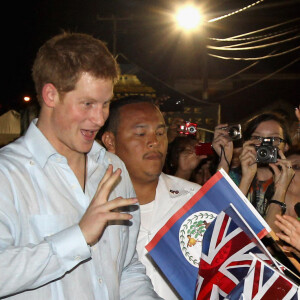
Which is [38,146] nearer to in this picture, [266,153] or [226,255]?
[226,255]

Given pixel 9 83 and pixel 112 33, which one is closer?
pixel 112 33

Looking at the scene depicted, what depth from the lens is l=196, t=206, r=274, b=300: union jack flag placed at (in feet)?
6.16

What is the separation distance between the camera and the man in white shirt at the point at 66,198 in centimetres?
192

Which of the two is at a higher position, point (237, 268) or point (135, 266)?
point (135, 266)

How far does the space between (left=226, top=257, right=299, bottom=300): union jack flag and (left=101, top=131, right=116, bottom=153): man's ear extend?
6.69 ft

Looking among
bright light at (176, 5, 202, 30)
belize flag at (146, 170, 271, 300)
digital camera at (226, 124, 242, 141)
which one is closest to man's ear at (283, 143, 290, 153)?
digital camera at (226, 124, 242, 141)

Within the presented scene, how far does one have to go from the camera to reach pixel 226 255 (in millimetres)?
1942

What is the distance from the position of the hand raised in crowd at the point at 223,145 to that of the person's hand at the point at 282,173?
1.46 feet

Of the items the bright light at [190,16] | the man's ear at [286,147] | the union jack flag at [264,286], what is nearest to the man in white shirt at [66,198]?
the union jack flag at [264,286]

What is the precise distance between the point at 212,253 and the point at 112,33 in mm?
19933

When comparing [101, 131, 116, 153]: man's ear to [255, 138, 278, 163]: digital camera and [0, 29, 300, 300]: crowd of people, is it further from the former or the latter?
[255, 138, 278, 163]: digital camera

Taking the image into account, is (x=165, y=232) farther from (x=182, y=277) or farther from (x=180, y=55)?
(x=180, y=55)

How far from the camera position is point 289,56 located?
85.1 ft

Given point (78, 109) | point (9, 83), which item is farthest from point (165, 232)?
point (9, 83)
